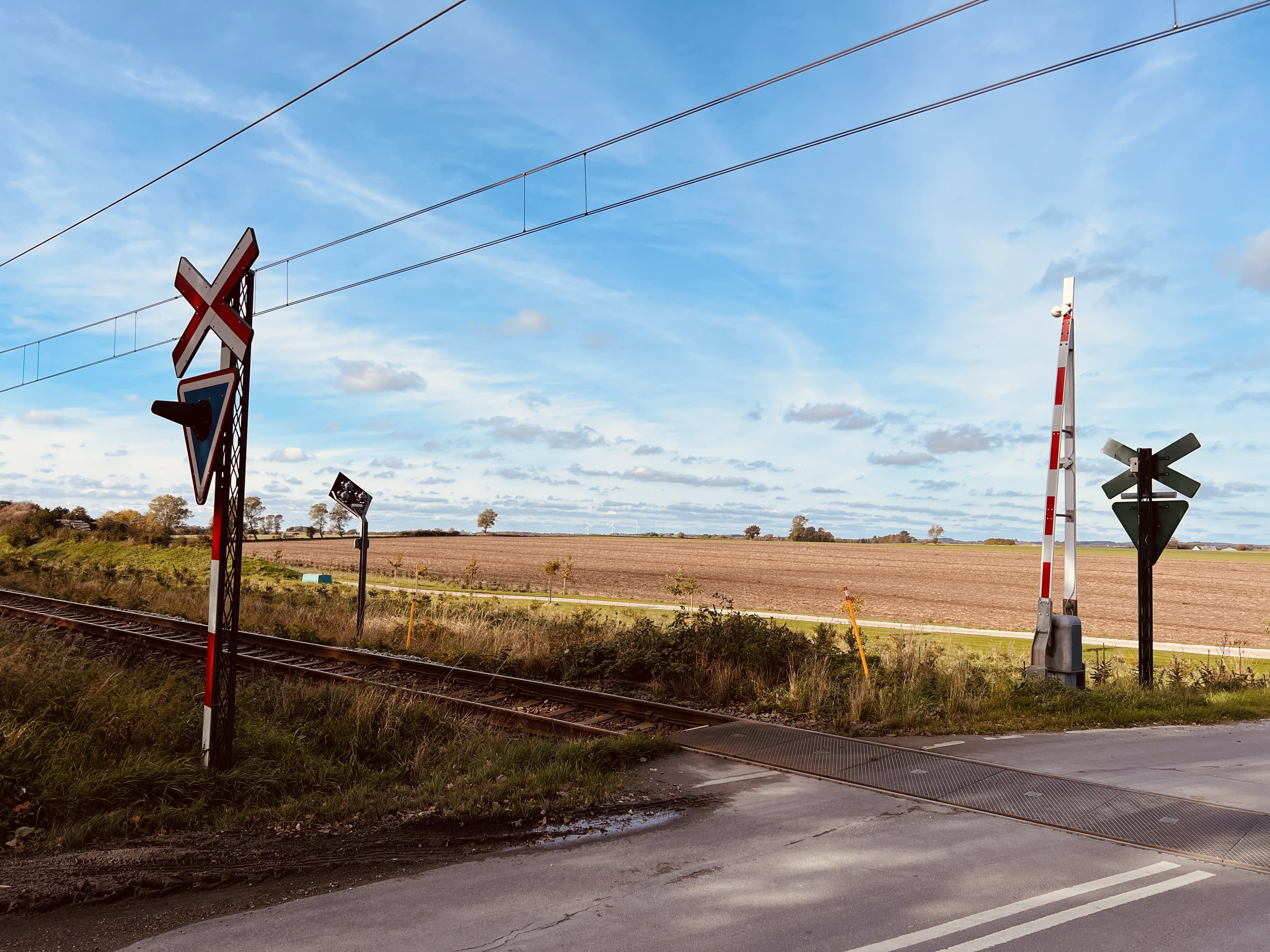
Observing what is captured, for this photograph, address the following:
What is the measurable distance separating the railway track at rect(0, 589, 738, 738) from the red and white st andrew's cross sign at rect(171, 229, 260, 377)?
4.33 meters

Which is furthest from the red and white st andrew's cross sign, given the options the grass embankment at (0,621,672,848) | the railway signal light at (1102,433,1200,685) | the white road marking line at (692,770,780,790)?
the railway signal light at (1102,433,1200,685)

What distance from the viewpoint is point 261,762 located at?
24.1 feet

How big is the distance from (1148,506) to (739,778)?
938 cm

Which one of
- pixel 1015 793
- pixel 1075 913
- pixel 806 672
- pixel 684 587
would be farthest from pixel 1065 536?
pixel 684 587

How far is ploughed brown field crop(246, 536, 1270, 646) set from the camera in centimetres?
3903

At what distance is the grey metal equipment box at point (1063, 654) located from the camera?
11.9 meters

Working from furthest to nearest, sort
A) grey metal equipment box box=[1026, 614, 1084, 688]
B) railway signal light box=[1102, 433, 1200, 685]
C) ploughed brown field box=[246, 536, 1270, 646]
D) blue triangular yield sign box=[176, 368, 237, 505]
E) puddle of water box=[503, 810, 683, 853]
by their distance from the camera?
ploughed brown field box=[246, 536, 1270, 646] → railway signal light box=[1102, 433, 1200, 685] → grey metal equipment box box=[1026, 614, 1084, 688] → blue triangular yield sign box=[176, 368, 237, 505] → puddle of water box=[503, 810, 683, 853]

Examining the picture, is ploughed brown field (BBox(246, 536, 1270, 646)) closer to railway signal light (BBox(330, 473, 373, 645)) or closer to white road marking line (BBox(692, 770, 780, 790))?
railway signal light (BBox(330, 473, 373, 645))

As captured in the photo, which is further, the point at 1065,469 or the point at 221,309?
the point at 1065,469

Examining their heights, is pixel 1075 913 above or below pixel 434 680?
above

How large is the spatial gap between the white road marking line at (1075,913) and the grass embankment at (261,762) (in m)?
3.15

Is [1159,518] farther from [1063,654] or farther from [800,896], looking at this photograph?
[800,896]

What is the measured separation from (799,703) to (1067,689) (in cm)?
353

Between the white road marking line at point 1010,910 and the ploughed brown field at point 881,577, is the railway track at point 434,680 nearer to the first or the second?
the white road marking line at point 1010,910
